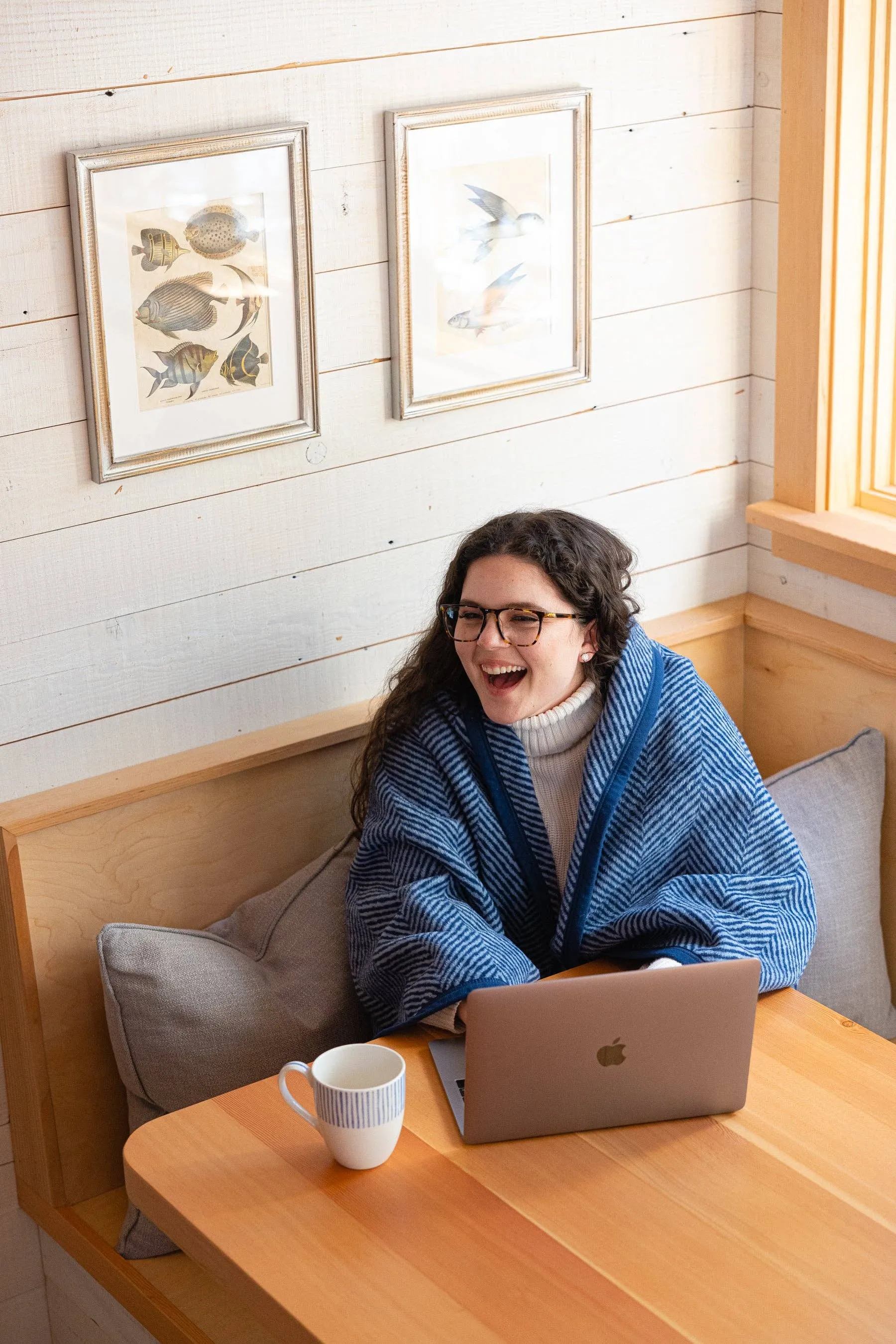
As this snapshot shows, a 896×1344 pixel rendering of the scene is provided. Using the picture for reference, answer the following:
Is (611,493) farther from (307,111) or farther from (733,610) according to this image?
(307,111)

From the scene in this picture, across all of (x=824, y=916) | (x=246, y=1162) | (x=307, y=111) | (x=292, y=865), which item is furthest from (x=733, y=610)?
(x=246, y=1162)

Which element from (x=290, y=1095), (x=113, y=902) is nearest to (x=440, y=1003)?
(x=290, y=1095)

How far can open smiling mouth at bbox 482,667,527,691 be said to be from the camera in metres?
1.89

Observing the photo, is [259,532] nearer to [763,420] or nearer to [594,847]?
[594,847]

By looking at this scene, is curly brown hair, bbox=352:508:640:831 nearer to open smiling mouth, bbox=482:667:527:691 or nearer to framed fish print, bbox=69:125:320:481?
open smiling mouth, bbox=482:667:527:691

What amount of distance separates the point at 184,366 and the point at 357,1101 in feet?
3.11

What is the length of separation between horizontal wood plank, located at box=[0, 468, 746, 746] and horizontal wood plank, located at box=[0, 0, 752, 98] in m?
0.58

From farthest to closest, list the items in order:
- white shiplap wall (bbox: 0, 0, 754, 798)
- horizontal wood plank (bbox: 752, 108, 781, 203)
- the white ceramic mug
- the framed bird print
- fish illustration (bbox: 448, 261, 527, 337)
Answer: horizontal wood plank (bbox: 752, 108, 781, 203)
fish illustration (bbox: 448, 261, 527, 337)
the framed bird print
white shiplap wall (bbox: 0, 0, 754, 798)
the white ceramic mug

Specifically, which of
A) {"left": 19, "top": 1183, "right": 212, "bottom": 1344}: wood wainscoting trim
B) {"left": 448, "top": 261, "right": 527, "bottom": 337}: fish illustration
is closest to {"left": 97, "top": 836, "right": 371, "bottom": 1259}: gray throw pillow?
{"left": 19, "top": 1183, "right": 212, "bottom": 1344}: wood wainscoting trim

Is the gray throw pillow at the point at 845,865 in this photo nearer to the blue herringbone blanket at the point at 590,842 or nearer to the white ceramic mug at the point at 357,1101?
the blue herringbone blanket at the point at 590,842

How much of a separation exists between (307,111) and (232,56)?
0.39ft

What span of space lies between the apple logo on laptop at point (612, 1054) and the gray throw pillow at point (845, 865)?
80 cm

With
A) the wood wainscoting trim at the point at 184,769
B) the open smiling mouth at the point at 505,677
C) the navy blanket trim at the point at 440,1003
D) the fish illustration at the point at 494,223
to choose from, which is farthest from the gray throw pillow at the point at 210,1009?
the fish illustration at the point at 494,223

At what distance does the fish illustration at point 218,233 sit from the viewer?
6.02 ft
